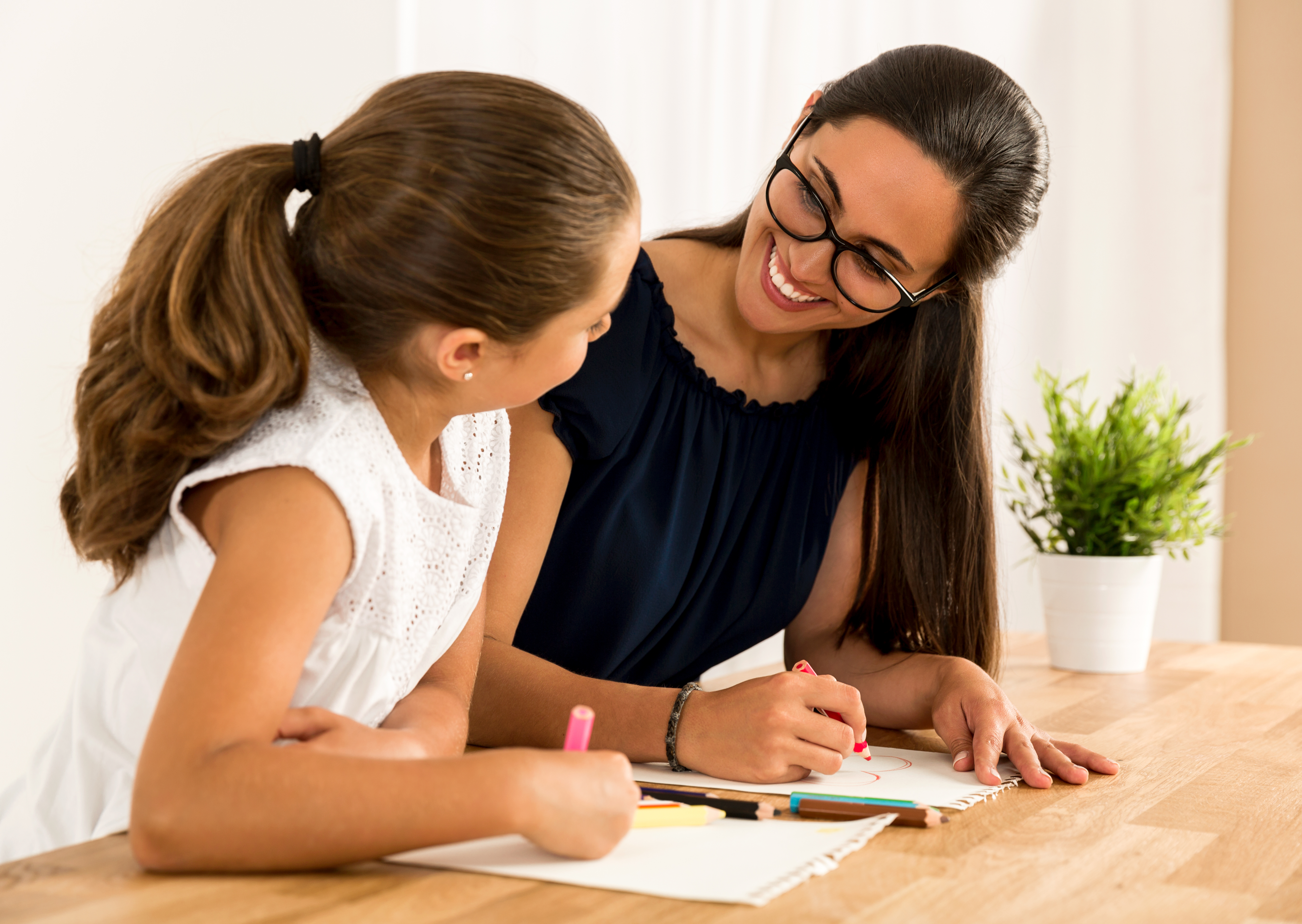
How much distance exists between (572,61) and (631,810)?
6.48 ft

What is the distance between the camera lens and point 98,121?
1774mm

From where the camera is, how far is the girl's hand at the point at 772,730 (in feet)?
3.03

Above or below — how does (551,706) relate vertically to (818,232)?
below

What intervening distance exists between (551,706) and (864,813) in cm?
34

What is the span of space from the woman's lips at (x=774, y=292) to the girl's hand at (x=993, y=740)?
0.39m

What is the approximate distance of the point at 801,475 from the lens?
1.35m

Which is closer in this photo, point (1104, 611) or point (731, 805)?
point (731, 805)

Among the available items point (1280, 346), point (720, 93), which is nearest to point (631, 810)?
point (720, 93)

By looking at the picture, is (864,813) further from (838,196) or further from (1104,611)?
(1104,611)

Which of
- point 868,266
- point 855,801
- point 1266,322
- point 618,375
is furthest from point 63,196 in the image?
point 1266,322

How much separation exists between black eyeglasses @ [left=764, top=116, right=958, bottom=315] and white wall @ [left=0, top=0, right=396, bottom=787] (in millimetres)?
881

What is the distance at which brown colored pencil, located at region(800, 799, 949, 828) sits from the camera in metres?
0.80

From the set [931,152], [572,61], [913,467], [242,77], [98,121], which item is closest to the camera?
[931,152]

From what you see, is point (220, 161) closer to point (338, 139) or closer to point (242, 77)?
point (338, 139)
